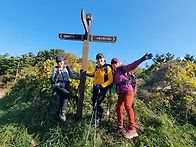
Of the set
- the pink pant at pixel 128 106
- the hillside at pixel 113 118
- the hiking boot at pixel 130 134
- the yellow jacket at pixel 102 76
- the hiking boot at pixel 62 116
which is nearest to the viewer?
the hiking boot at pixel 130 134

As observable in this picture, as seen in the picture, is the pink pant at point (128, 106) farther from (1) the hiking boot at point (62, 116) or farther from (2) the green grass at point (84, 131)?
(1) the hiking boot at point (62, 116)

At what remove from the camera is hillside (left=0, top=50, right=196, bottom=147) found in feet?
20.9

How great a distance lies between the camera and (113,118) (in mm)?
7129

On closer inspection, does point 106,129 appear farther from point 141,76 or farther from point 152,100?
point 141,76

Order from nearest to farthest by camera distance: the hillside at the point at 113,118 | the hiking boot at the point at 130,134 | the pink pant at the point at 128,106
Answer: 1. the hiking boot at the point at 130,134
2. the pink pant at the point at 128,106
3. the hillside at the point at 113,118

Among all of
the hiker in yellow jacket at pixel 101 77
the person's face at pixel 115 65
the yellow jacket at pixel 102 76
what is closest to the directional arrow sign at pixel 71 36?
the hiker in yellow jacket at pixel 101 77

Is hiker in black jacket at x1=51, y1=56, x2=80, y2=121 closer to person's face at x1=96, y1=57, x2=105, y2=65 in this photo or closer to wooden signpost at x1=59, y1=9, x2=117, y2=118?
wooden signpost at x1=59, y1=9, x2=117, y2=118

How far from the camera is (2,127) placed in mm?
7008

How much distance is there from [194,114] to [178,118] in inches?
21.2

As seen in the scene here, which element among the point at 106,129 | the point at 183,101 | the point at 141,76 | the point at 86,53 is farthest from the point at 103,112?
the point at 141,76

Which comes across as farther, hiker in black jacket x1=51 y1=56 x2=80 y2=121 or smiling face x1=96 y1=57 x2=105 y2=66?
hiker in black jacket x1=51 y1=56 x2=80 y2=121

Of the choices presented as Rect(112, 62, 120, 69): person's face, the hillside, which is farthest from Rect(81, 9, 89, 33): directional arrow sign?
the hillside

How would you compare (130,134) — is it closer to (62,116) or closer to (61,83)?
(62,116)

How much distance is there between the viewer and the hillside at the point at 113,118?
6.36 m
